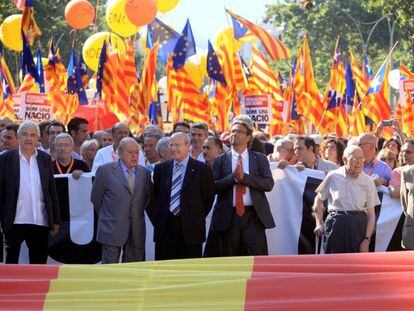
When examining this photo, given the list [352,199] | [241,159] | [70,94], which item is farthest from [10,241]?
[70,94]

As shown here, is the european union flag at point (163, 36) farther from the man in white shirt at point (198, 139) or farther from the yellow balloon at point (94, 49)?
the man in white shirt at point (198, 139)

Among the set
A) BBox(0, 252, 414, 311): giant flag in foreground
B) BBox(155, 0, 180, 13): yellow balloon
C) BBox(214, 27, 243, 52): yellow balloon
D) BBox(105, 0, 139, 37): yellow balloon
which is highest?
BBox(155, 0, 180, 13): yellow balloon

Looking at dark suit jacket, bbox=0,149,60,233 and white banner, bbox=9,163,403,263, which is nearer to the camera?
dark suit jacket, bbox=0,149,60,233

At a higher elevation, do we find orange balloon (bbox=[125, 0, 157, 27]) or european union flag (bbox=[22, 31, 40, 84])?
orange balloon (bbox=[125, 0, 157, 27])

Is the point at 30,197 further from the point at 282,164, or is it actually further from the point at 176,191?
the point at 282,164

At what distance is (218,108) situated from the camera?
88.8ft

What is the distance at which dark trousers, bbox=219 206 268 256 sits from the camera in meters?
10.3

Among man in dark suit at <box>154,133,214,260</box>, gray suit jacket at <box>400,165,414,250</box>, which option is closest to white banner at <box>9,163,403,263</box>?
gray suit jacket at <box>400,165,414,250</box>

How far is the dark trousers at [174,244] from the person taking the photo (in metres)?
10.2

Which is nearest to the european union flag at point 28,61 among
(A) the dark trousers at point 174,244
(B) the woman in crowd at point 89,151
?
(B) the woman in crowd at point 89,151

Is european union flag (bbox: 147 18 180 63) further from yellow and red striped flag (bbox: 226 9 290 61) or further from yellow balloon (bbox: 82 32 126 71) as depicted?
yellow balloon (bbox: 82 32 126 71)

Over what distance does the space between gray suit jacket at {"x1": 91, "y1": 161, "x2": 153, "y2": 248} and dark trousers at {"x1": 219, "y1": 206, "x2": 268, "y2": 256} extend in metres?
0.80

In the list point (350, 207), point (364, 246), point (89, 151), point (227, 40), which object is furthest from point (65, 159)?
point (227, 40)

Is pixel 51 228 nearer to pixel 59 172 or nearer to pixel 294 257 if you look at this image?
pixel 59 172
